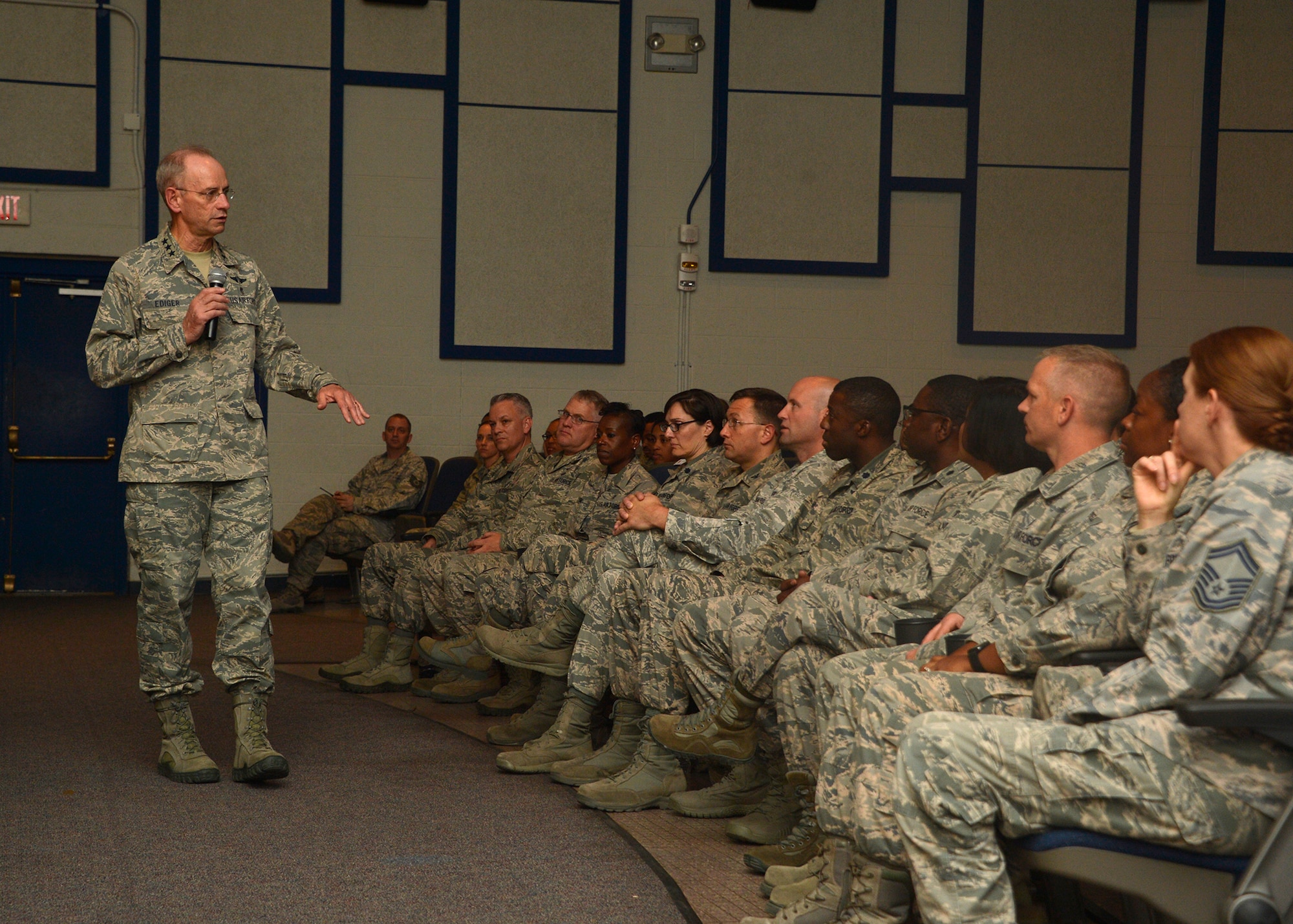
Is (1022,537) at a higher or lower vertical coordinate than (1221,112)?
lower

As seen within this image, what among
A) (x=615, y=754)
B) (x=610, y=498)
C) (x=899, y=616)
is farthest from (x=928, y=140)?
(x=899, y=616)

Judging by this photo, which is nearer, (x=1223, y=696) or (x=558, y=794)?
(x=1223, y=696)

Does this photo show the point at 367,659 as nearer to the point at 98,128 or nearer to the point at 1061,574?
the point at 1061,574

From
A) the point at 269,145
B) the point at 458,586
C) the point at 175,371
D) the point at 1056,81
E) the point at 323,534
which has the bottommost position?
the point at 323,534

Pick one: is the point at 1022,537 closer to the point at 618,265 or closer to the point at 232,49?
the point at 618,265

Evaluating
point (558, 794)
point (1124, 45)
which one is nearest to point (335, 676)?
point (558, 794)

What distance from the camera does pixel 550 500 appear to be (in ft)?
15.5

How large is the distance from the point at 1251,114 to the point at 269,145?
603 centimetres

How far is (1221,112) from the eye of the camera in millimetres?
7648

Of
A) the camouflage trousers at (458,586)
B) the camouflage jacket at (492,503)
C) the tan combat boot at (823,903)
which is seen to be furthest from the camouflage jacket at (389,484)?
the tan combat boot at (823,903)

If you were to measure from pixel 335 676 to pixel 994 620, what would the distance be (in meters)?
3.17

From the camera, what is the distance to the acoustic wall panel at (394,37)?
7145 mm

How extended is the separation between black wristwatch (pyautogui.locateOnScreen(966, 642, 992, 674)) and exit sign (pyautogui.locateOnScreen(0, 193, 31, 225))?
646 centimetres

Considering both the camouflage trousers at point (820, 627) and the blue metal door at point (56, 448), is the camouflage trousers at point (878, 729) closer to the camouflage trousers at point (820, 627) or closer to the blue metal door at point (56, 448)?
the camouflage trousers at point (820, 627)
